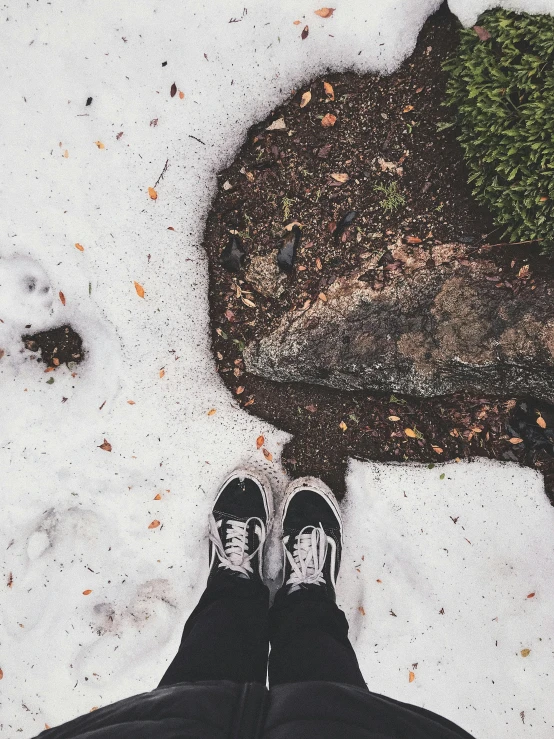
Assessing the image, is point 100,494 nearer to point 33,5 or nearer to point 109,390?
point 109,390

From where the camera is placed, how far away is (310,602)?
2.75 m

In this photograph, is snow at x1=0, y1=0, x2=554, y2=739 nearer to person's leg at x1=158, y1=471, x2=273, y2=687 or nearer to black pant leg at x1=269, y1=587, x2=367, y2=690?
person's leg at x1=158, y1=471, x2=273, y2=687

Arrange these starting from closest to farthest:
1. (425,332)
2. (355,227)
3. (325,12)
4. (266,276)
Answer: (325,12) < (425,332) < (355,227) < (266,276)

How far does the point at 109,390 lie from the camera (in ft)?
10.1

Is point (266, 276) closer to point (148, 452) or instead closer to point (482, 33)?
point (148, 452)

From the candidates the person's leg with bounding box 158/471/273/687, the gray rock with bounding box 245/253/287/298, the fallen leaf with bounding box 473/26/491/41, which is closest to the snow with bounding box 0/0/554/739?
the person's leg with bounding box 158/471/273/687

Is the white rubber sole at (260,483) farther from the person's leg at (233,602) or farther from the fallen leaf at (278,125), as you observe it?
the fallen leaf at (278,125)

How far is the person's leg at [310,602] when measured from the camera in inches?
88.7

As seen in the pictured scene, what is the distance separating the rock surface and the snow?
1.98 ft

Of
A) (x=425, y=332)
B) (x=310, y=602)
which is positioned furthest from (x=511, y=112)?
(x=310, y=602)

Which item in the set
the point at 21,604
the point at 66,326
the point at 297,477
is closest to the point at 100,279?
the point at 66,326

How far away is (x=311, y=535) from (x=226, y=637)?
34.7 inches

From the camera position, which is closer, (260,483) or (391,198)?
(391,198)

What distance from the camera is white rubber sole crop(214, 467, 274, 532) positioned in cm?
312
